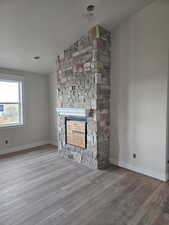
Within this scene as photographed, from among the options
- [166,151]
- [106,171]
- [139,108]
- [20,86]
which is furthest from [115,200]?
[20,86]

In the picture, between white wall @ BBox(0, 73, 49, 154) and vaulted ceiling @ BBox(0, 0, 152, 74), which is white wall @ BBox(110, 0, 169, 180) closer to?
vaulted ceiling @ BBox(0, 0, 152, 74)

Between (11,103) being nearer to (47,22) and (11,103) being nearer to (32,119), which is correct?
(32,119)

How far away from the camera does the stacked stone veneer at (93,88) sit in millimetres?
3107

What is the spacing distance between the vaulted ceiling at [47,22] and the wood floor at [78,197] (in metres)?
2.79

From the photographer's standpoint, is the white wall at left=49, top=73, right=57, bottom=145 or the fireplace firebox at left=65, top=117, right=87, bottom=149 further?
the white wall at left=49, top=73, right=57, bottom=145

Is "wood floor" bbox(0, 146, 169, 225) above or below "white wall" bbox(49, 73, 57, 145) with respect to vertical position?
below

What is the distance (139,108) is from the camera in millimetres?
2949

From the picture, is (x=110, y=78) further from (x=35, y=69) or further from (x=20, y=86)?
(x=20, y=86)

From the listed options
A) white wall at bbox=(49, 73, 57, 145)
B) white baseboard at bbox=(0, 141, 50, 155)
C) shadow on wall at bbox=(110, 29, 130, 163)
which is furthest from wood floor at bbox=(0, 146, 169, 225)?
white wall at bbox=(49, 73, 57, 145)

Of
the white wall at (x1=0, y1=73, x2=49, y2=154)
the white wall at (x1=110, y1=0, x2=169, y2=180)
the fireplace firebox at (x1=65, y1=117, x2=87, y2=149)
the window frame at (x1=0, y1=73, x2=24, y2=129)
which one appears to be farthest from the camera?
the white wall at (x1=0, y1=73, x2=49, y2=154)

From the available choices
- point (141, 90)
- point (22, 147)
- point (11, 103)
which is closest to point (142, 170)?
point (141, 90)

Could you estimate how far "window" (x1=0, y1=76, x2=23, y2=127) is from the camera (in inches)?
165

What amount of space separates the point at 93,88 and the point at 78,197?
2097 mm

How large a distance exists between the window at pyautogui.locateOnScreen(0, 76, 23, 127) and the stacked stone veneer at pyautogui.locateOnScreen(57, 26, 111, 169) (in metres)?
1.91
